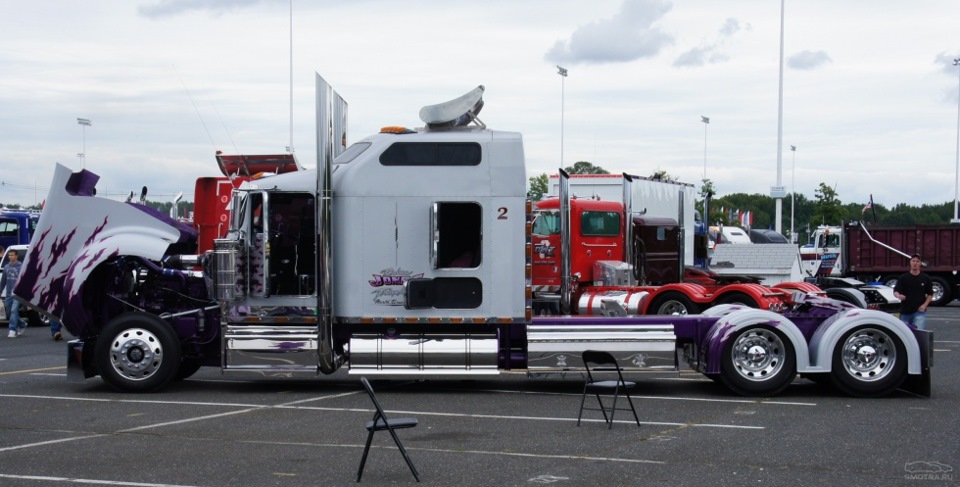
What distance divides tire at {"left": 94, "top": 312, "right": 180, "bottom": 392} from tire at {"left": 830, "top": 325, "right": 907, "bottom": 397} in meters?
7.70

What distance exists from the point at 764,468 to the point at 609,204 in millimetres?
11987

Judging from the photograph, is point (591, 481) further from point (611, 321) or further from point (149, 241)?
point (149, 241)

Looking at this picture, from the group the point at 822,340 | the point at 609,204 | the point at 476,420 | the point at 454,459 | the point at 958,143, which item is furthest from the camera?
the point at 958,143

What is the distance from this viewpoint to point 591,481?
8.21m

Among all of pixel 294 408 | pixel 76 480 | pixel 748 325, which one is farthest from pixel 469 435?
pixel 748 325

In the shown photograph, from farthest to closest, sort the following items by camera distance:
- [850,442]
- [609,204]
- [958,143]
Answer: [958,143], [609,204], [850,442]

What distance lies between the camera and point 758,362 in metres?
12.9

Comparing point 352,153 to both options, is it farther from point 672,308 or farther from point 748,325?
point 672,308

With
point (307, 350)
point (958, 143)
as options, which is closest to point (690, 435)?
point (307, 350)

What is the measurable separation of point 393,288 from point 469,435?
317 cm

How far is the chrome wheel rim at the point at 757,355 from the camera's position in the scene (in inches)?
504

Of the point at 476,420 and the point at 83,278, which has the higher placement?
the point at 83,278

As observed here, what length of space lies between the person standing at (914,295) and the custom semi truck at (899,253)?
48.5 feet

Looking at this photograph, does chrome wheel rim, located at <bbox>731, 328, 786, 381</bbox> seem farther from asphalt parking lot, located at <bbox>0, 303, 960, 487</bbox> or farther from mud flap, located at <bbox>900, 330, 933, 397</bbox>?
mud flap, located at <bbox>900, 330, 933, 397</bbox>
